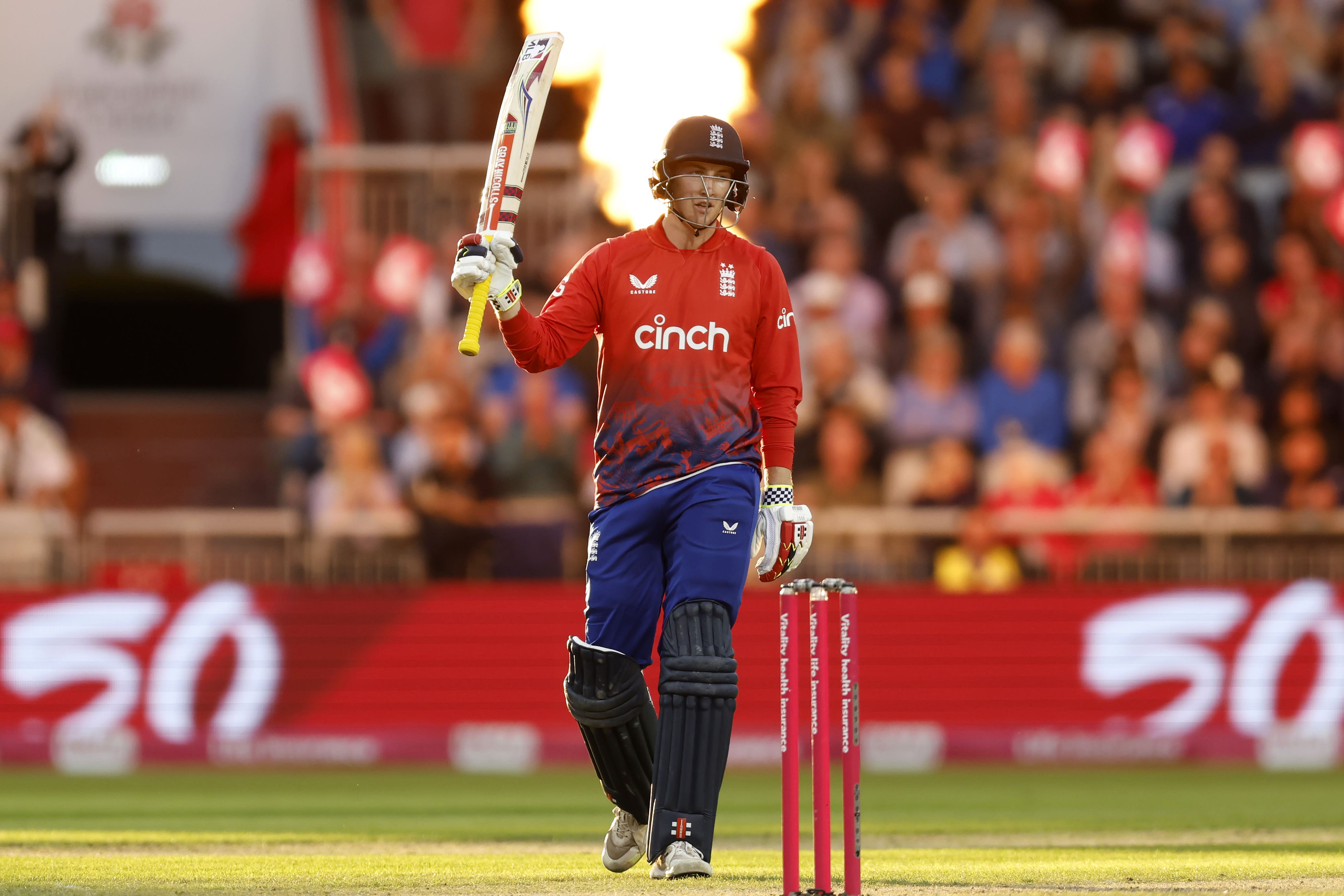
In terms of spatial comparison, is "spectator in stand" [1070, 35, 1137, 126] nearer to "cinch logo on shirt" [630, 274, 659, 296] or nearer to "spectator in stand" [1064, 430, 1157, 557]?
"spectator in stand" [1064, 430, 1157, 557]

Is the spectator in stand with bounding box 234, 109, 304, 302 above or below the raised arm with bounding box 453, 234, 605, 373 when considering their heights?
above

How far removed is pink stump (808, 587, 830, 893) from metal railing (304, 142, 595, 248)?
440 inches

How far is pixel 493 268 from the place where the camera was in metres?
6.69

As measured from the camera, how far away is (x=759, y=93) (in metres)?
17.8

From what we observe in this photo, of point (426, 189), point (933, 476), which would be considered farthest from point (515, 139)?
point (426, 189)

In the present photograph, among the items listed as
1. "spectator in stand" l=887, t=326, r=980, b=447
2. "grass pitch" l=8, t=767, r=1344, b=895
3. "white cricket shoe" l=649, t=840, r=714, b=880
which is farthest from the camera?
"spectator in stand" l=887, t=326, r=980, b=447

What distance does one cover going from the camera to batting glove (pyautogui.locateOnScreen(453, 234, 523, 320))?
6.63 metres

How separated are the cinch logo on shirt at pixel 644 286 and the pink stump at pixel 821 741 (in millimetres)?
1552

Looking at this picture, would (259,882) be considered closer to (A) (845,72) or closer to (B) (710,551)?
(B) (710,551)

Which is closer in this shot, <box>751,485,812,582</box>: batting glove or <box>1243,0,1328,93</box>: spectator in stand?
<box>751,485,812,582</box>: batting glove

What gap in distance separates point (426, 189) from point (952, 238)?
4.44m

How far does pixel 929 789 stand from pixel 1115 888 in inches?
227

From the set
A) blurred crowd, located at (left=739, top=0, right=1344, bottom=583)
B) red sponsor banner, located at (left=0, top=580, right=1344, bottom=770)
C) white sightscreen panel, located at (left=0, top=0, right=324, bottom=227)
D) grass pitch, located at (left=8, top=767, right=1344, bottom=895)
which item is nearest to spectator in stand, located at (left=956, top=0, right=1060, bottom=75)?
blurred crowd, located at (left=739, top=0, right=1344, bottom=583)

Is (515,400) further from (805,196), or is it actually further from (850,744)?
(850,744)
